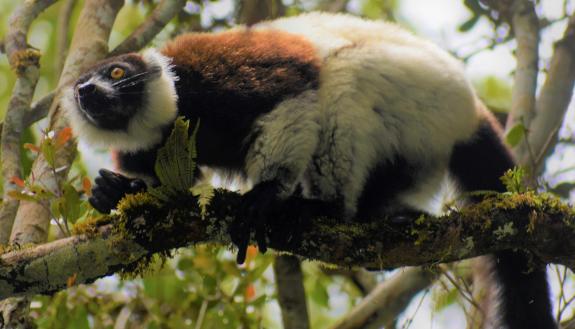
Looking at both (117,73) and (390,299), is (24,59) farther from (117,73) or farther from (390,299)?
(390,299)

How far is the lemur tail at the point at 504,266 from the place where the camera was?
4.47m

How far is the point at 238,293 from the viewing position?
5336 mm

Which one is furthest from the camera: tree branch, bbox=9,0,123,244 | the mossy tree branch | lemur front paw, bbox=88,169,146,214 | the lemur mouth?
the lemur mouth

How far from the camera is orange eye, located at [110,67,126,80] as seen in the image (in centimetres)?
479

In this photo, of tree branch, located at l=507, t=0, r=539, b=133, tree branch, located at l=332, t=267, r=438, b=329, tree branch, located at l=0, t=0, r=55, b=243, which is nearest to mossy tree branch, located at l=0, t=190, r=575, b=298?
tree branch, located at l=0, t=0, r=55, b=243

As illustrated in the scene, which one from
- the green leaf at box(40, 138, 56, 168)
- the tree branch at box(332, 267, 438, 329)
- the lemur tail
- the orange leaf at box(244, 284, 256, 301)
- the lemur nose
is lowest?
the tree branch at box(332, 267, 438, 329)

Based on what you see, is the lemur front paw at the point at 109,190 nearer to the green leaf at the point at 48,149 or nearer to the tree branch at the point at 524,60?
the green leaf at the point at 48,149

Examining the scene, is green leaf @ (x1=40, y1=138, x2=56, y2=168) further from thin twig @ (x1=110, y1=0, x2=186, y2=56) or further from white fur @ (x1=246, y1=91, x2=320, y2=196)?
thin twig @ (x1=110, y1=0, x2=186, y2=56)

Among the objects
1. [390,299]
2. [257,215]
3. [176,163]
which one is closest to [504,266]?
[390,299]

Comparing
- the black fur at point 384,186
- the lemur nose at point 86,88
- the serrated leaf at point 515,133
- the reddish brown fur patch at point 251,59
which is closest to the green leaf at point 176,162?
the reddish brown fur patch at point 251,59

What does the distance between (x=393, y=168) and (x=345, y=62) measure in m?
0.83

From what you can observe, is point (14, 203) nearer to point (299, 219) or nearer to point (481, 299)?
point (299, 219)

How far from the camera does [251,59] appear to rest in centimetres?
480

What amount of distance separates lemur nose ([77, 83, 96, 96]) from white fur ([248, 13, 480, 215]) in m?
1.17
